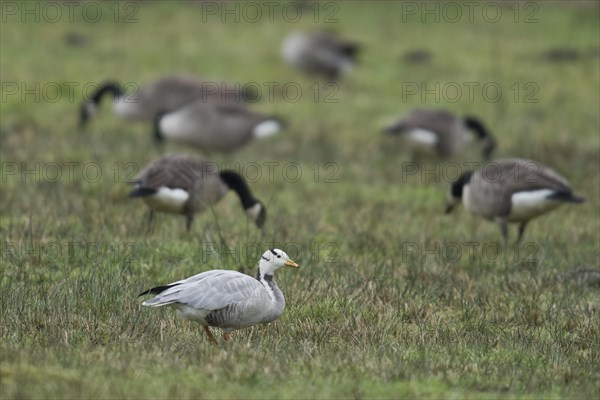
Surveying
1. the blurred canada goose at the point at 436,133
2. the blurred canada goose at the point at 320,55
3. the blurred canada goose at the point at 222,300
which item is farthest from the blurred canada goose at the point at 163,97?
the blurred canada goose at the point at 222,300

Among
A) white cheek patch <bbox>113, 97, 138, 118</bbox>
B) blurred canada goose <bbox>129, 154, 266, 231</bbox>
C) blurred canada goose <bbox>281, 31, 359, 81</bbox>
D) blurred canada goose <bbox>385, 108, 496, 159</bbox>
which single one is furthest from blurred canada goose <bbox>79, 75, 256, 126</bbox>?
blurred canada goose <bbox>129, 154, 266, 231</bbox>

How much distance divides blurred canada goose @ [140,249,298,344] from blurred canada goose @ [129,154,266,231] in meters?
3.63

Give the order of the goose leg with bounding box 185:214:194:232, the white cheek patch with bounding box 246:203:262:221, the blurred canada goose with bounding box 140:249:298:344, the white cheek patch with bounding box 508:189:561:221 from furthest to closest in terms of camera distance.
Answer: the white cheek patch with bounding box 508:189:561:221, the white cheek patch with bounding box 246:203:262:221, the goose leg with bounding box 185:214:194:232, the blurred canada goose with bounding box 140:249:298:344

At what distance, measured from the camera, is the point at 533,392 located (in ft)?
20.5

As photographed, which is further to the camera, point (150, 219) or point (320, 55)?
point (320, 55)

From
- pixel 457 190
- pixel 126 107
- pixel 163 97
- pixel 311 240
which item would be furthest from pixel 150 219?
pixel 126 107

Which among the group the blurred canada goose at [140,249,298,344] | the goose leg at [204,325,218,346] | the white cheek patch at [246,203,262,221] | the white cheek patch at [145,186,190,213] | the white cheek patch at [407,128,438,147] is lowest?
the white cheek patch at [407,128,438,147]

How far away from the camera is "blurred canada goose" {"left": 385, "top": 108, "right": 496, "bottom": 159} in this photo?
17219 mm

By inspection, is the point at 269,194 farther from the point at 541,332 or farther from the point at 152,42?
the point at 152,42

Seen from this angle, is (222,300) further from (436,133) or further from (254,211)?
(436,133)

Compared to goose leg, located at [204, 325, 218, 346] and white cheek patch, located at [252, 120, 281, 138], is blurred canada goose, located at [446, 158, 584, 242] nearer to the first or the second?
white cheek patch, located at [252, 120, 281, 138]

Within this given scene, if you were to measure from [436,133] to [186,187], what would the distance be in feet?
23.9

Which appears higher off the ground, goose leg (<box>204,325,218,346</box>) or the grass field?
goose leg (<box>204,325,218,346</box>)

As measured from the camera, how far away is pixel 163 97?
18.9 meters
